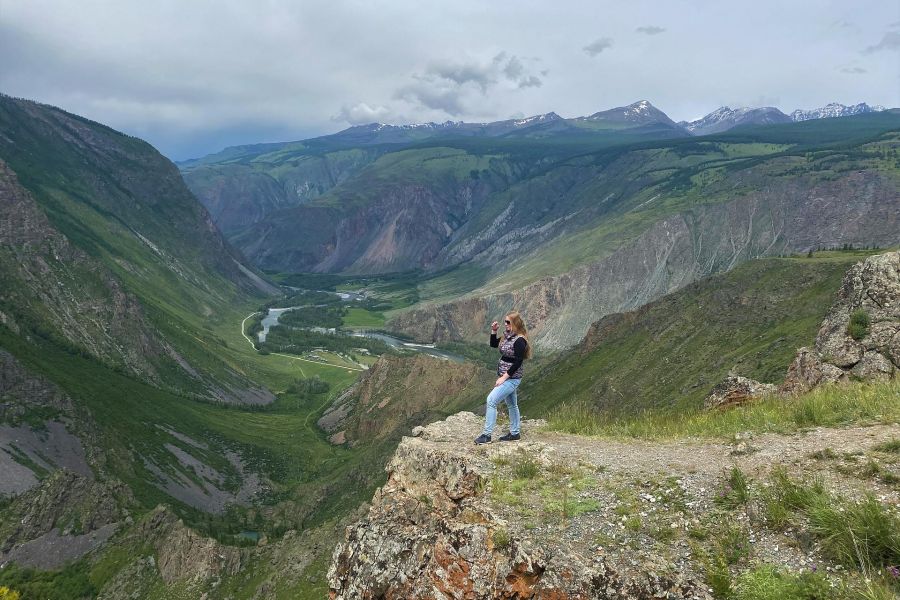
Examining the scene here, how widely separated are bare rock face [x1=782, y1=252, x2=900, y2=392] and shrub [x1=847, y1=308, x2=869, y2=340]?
3 cm

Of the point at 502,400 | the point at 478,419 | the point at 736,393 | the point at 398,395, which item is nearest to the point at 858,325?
the point at 736,393

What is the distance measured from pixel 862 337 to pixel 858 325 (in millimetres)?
511

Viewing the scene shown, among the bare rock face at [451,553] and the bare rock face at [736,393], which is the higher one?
the bare rock face at [451,553]

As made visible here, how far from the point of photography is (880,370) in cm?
2042

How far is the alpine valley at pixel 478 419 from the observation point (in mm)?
9453

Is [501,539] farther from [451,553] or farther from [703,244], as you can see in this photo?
[703,244]

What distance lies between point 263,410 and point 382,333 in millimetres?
80792

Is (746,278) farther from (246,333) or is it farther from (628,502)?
(246,333)

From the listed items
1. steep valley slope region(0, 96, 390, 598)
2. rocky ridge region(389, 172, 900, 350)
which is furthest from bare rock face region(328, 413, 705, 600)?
rocky ridge region(389, 172, 900, 350)

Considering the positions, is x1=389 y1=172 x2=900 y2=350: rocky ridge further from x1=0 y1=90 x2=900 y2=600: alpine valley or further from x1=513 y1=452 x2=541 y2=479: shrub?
x1=513 y1=452 x2=541 y2=479: shrub

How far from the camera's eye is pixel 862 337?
22469 millimetres

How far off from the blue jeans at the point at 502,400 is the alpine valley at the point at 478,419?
0.97 meters

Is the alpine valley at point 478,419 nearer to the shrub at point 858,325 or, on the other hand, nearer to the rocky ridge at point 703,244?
the shrub at point 858,325

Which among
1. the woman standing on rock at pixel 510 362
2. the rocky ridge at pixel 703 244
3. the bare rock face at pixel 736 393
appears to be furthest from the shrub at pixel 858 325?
the rocky ridge at pixel 703 244
